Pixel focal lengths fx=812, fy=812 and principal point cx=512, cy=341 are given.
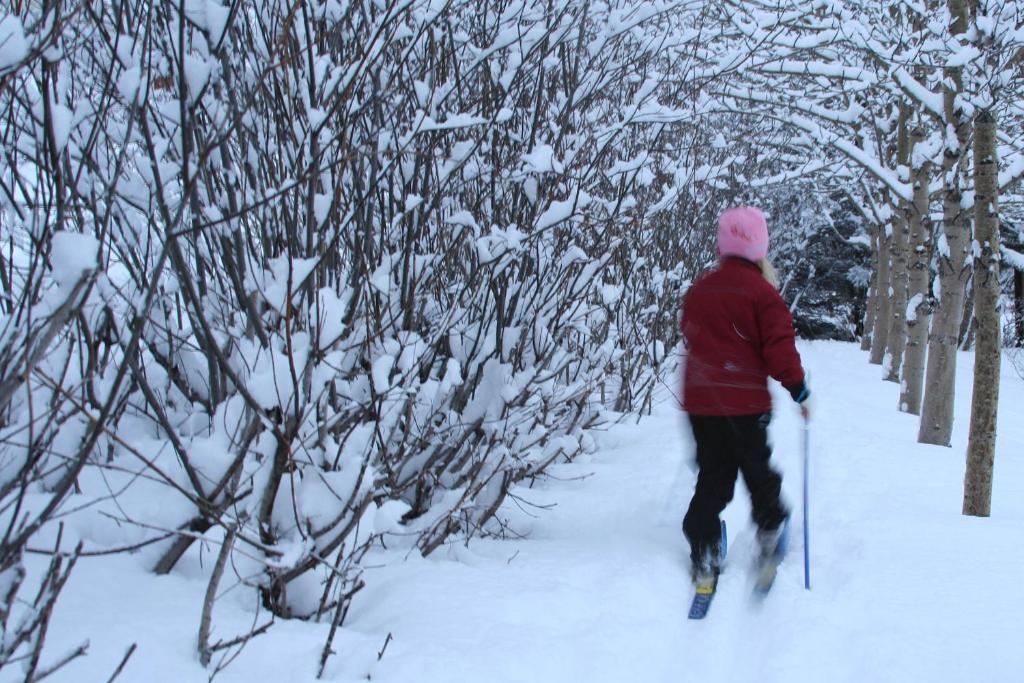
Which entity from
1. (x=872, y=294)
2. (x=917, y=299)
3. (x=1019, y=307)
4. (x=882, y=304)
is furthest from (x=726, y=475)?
(x=1019, y=307)

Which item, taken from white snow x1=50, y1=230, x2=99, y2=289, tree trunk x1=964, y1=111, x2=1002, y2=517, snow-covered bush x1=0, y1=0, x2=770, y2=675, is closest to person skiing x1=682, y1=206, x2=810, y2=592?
snow-covered bush x1=0, y1=0, x2=770, y2=675

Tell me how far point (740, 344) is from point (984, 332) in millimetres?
2617

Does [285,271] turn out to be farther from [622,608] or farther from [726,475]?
[726,475]

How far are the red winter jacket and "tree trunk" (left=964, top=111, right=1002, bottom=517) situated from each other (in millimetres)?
2129

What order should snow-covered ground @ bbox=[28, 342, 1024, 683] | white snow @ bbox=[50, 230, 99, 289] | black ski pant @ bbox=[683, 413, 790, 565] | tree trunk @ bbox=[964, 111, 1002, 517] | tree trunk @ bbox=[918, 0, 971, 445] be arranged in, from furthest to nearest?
tree trunk @ bbox=[918, 0, 971, 445], tree trunk @ bbox=[964, 111, 1002, 517], black ski pant @ bbox=[683, 413, 790, 565], snow-covered ground @ bbox=[28, 342, 1024, 683], white snow @ bbox=[50, 230, 99, 289]

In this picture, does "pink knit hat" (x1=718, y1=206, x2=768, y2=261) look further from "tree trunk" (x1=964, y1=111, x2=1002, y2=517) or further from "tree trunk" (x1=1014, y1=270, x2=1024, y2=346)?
"tree trunk" (x1=1014, y1=270, x2=1024, y2=346)

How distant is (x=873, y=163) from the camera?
30.1ft

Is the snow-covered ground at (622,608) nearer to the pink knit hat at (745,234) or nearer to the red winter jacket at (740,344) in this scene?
the red winter jacket at (740,344)

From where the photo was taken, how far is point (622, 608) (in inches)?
115

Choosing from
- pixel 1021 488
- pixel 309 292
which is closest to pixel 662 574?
pixel 309 292

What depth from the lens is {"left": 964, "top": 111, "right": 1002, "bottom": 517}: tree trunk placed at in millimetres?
4773

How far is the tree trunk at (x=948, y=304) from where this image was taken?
7.45 m

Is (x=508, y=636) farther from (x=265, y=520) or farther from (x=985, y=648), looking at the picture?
(x=985, y=648)

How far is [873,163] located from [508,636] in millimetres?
8324
